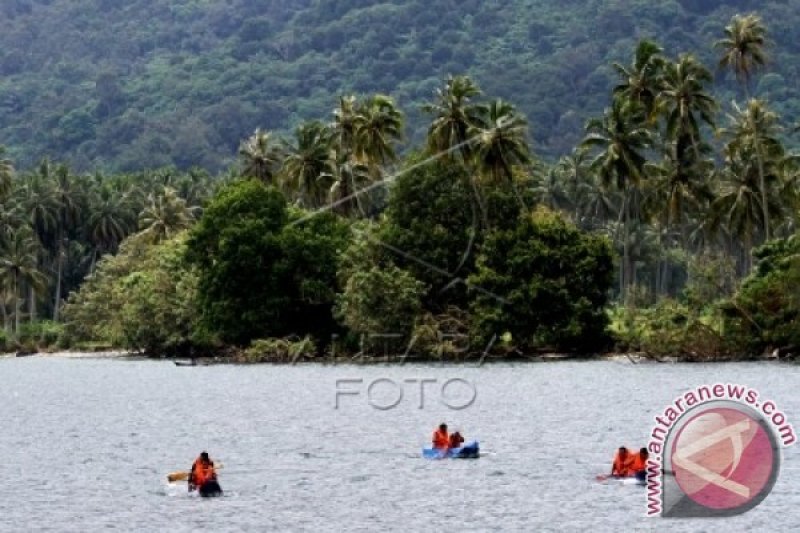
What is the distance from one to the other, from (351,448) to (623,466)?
620 inches

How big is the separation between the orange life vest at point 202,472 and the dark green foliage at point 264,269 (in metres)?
63.2

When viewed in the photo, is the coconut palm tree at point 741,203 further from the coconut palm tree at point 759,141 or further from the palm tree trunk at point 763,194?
the palm tree trunk at point 763,194

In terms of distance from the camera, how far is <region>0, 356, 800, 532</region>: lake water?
140ft

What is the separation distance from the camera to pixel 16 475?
5434cm

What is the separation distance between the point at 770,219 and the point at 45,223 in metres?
88.2

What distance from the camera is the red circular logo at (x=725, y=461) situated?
45081 millimetres

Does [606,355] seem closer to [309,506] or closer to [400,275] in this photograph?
[400,275]

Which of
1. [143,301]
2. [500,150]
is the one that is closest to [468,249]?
[500,150]

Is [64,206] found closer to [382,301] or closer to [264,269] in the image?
[264,269]

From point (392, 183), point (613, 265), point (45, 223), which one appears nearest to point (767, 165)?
point (613, 265)

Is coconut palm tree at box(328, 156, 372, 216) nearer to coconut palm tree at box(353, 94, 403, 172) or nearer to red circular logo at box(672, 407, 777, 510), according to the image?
coconut palm tree at box(353, 94, 403, 172)

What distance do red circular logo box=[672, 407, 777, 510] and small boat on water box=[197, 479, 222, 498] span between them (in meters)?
14.1

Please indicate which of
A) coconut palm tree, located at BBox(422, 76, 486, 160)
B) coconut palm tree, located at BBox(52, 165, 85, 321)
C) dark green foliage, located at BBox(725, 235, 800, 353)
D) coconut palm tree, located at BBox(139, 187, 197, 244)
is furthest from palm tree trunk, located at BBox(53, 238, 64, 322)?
dark green foliage, located at BBox(725, 235, 800, 353)

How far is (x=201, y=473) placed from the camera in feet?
154
